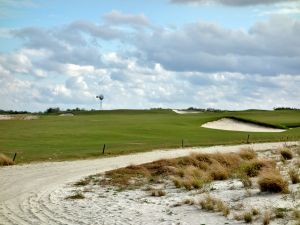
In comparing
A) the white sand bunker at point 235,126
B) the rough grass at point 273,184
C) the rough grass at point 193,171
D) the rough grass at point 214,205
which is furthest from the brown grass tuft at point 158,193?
the white sand bunker at point 235,126

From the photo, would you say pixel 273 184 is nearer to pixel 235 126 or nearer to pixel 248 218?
pixel 248 218

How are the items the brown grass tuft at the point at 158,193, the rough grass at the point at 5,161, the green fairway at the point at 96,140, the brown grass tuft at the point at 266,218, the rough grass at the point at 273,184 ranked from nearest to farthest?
the brown grass tuft at the point at 266,218 → the rough grass at the point at 273,184 → the brown grass tuft at the point at 158,193 → the rough grass at the point at 5,161 → the green fairway at the point at 96,140

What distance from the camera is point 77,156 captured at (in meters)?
35.9

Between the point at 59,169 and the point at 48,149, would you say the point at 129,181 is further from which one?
the point at 48,149

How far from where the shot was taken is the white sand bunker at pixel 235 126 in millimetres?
68688

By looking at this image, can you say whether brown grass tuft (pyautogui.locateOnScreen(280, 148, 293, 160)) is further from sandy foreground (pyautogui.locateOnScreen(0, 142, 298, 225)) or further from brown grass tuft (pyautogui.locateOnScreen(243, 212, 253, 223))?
brown grass tuft (pyautogui.locateOnScreen(243, 212, 253, 223))

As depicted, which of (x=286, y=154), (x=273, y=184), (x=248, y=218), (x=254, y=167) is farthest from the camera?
(x=286, y=154)

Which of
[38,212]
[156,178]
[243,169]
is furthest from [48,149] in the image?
[38,212]

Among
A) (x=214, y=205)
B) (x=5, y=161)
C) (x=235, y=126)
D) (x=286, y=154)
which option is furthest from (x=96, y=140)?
(x=214, y=205)

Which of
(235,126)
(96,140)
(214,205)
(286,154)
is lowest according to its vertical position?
(214,205)

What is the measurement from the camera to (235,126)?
7181 cm

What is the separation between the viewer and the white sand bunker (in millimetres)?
Result: 68688

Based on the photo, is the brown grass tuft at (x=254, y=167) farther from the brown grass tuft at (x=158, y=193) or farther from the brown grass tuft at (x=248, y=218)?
the brown grass tuft at (x=248, y=218)

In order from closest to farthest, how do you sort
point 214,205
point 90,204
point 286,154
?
point 214,205 → point 90,204 → point 286,154
